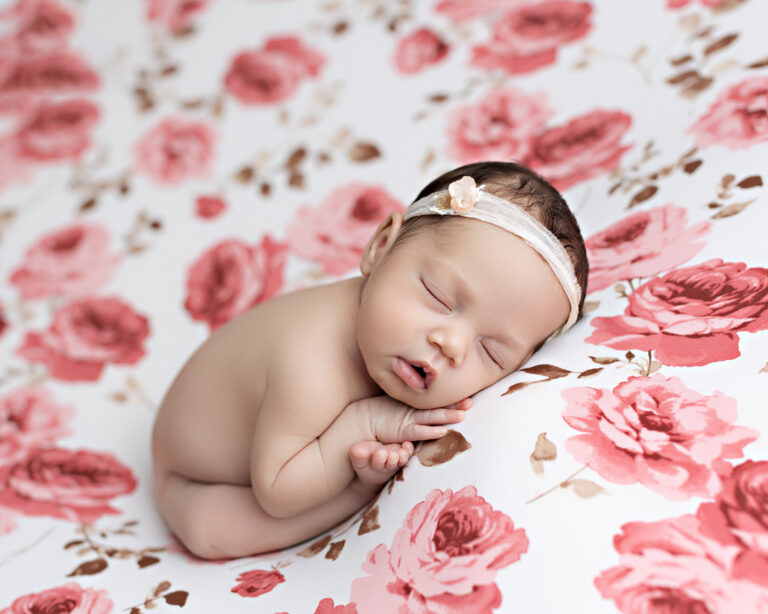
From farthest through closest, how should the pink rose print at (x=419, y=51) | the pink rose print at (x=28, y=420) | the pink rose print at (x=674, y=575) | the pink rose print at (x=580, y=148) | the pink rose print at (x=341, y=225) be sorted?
the pink rose print at (x=419, y=51) → the pink rose print at (x=341, y=225) → the pink rose print at (x=580, y=148) → the pink rose print at (x=28, y=420) → the pink rose print at (x=674, y=575)

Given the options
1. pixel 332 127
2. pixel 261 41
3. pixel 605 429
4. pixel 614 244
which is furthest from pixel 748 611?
pixel 261 41

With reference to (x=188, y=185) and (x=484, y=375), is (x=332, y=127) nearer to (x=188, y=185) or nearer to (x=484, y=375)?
(x=188, y=185)

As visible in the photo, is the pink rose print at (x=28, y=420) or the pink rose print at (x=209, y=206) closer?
the pink rose print at (x=28, y=420)

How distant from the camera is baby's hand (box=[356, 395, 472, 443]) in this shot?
1171 millimetres

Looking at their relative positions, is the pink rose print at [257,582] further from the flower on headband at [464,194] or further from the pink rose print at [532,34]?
the pink rose print at [532,34]

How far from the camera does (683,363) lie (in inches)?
43.9

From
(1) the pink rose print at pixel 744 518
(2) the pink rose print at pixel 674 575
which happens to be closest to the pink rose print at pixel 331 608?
(2) the pink rose print at pixel 674 575

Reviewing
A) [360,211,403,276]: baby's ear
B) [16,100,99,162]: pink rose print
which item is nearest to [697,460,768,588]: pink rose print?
[360,211,403,276]: baby's ear

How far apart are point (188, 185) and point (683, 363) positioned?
143 cm

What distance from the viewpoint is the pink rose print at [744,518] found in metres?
0.85

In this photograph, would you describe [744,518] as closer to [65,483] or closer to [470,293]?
[470,293]

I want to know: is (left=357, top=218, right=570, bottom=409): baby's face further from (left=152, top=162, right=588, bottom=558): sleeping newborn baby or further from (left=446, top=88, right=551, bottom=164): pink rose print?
(left=446, top=88, right=551, bottom=164): pink rose print

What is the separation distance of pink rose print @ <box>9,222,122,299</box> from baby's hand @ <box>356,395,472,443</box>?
0.98 metres

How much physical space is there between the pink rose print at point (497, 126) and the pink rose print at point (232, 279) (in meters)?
0.53
